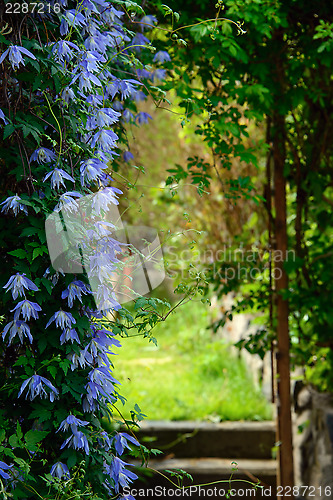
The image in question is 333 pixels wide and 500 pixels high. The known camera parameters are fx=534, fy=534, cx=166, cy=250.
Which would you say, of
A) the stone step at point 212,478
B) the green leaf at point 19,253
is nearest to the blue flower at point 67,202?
the green leaf at point 19,253

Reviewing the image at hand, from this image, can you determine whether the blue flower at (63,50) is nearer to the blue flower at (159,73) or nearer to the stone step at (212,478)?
the blue flower at (159,73)

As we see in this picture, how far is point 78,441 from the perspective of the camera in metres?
1.33

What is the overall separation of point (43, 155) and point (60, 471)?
0.80 m

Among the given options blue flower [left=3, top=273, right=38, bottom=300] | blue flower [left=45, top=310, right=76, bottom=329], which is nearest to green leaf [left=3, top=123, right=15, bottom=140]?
blue flower [left=3, top=273, right=38, bottom=300]

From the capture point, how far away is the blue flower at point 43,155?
136 cm

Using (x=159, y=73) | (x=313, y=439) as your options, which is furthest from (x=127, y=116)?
(x=313, y=439)

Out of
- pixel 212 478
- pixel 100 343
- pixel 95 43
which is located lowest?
pixel 212 478

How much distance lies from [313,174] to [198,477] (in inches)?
81.6

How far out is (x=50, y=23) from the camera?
4.64ft

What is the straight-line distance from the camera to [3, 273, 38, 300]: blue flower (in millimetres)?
1273

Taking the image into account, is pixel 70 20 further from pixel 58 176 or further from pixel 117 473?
pixel 117 473

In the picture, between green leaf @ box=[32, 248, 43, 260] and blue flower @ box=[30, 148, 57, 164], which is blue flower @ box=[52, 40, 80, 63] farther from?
green leaf @ box=[32, 248, 43, 260]

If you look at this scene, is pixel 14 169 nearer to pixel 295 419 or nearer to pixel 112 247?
pixel 112 247

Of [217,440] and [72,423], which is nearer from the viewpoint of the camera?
[72,423]
